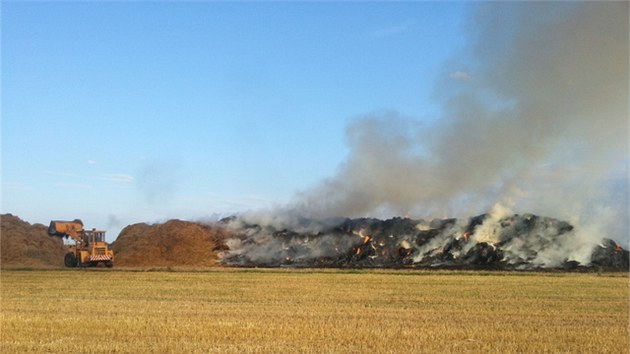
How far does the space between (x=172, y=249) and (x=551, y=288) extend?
1460 inches

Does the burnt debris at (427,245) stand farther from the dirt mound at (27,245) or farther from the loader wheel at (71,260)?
the dirt mound at (27,245)

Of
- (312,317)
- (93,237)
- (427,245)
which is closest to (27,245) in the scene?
(93,237)

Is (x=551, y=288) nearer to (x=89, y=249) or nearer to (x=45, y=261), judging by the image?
(x=89, y=249)

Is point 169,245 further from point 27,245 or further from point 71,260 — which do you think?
point 27,245

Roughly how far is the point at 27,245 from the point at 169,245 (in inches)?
479

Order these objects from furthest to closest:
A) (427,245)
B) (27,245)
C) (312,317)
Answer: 1. (27,245)
2. (427,245)
3. (312,317)

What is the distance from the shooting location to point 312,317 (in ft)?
66.5

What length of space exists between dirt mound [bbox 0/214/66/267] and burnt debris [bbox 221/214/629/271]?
A: 15.1 metres

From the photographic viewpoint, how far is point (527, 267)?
5103cm

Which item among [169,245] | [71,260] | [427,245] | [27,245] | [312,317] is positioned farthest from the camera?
[169,245]

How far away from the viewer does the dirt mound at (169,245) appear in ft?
193

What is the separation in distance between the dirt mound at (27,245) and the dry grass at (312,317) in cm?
2622

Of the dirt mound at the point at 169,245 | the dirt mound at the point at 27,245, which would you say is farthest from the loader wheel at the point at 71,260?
the dirt mound at the point at 169,245

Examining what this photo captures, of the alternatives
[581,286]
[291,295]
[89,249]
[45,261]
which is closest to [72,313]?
[291,295]
